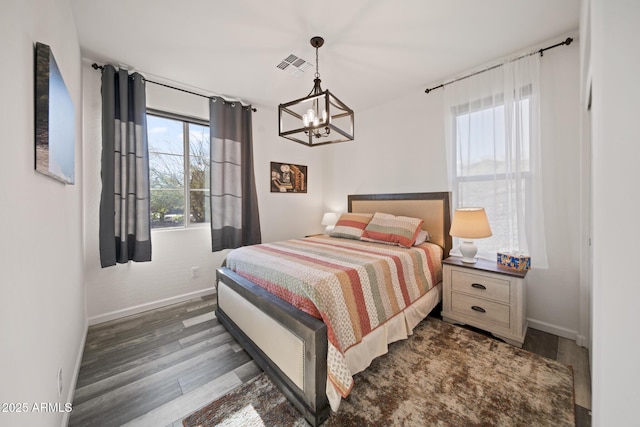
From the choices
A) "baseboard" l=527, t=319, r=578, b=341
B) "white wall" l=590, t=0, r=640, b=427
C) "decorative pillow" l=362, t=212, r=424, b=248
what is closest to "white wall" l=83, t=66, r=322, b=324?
"decorative pillow" l=362, t=212, r=424, b=248

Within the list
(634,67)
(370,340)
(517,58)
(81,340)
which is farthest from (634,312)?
(81,340)

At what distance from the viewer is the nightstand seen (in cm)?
193

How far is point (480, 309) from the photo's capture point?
211cm

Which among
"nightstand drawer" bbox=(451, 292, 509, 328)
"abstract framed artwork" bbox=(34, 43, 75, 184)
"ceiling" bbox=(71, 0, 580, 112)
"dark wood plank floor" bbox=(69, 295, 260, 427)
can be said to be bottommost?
"dark wood plank floor" bbox=(69, 295, 260, 427)

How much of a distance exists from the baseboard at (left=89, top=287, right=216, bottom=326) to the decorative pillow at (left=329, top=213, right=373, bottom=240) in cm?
190

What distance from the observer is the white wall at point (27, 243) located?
70 cm

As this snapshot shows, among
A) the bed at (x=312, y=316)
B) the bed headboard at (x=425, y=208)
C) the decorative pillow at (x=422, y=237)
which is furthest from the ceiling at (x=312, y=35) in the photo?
the decorative pillow at (x=422, y=237)

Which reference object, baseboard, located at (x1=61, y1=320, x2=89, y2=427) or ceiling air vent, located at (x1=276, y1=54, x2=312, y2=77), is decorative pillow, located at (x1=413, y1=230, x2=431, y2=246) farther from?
baseboard, located at (x1=61, y1=320, x2=89, y2=427)

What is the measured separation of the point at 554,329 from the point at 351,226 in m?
2.17

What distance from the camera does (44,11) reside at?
111cm

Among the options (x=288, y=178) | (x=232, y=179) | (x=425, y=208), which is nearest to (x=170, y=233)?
(x=232, y=179)

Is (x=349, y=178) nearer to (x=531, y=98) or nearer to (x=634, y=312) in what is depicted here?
(x=531, y=98)

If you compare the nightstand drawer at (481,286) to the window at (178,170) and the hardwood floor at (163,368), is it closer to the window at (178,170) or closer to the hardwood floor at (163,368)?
the hardwood floor at (163,368)

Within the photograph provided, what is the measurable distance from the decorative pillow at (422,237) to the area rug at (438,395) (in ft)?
3.61
